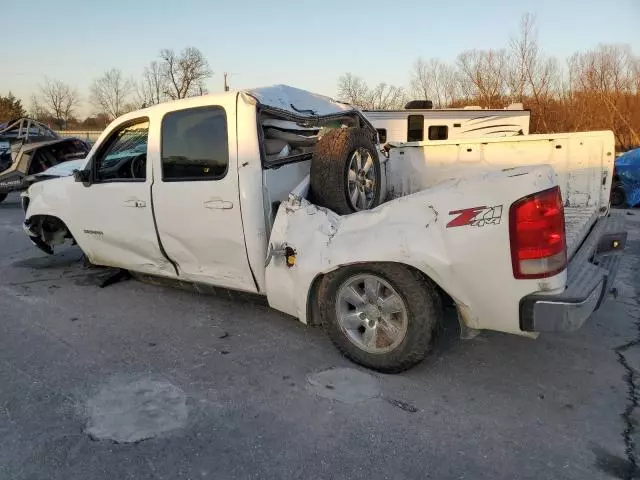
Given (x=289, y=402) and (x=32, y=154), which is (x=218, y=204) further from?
(x=32, y=154)

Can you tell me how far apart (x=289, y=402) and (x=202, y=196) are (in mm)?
1741

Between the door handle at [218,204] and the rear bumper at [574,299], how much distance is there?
2.16 metres

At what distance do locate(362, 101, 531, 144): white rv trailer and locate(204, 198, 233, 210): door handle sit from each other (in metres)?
10.2

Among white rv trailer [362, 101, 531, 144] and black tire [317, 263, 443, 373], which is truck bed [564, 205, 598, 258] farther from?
white rv trailer [362, 101, 531, 144]

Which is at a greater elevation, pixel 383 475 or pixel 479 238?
pixel 479 238

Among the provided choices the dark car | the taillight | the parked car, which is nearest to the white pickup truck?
the taillight

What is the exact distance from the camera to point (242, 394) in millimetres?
3240

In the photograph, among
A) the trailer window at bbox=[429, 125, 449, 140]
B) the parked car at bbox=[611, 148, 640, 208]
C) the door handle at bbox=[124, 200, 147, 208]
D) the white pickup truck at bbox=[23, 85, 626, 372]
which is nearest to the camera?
the white pickup truck at bbox=[23, 85, 626, 372]

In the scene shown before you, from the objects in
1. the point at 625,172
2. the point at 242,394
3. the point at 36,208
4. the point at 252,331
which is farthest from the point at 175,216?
the point at 625,172

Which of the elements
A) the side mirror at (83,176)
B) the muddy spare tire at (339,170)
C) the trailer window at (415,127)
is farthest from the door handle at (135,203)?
the trailer window at (415,127)

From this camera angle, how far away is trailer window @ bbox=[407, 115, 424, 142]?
45.0 ft

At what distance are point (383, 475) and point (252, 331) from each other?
6.60ft

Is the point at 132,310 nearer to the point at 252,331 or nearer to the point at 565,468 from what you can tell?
the point at 252,331

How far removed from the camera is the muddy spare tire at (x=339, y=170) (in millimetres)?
3883
